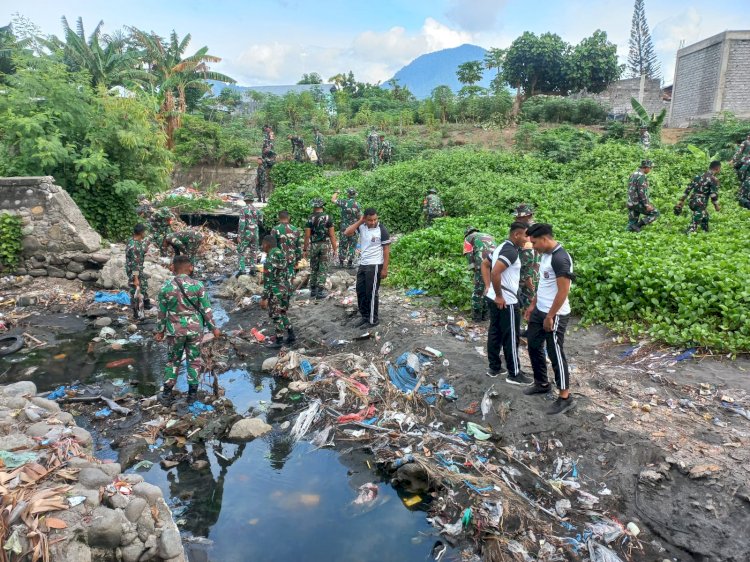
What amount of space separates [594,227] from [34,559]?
9847 millimetres

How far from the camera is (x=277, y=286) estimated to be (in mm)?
7488

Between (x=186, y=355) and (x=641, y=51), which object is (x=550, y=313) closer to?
(x=186, y=355)

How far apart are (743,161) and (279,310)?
1120 cm

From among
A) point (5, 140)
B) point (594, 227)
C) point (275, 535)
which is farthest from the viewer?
point (5, 140)

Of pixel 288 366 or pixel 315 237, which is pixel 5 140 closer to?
pixel 315 237

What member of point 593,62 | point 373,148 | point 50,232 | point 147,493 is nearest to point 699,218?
point 147,493

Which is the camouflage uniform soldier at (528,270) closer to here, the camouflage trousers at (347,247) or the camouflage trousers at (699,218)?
the camouflage trousers at (699,218)

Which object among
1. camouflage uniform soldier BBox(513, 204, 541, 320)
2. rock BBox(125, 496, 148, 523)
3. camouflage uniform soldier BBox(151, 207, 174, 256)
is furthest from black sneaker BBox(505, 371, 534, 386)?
camouflage uniform soldier BBox(151, 207, 174, 256)

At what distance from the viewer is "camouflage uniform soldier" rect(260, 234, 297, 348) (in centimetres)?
736

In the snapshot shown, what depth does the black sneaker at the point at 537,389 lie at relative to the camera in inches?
209

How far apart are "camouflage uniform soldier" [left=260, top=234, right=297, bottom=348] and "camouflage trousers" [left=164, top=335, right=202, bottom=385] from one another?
1754 mm

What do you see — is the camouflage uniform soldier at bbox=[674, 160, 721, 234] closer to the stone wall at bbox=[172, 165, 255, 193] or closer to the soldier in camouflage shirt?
the soldier in camouflage shirt

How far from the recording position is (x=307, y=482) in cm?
485

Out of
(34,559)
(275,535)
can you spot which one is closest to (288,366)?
(275,535)
